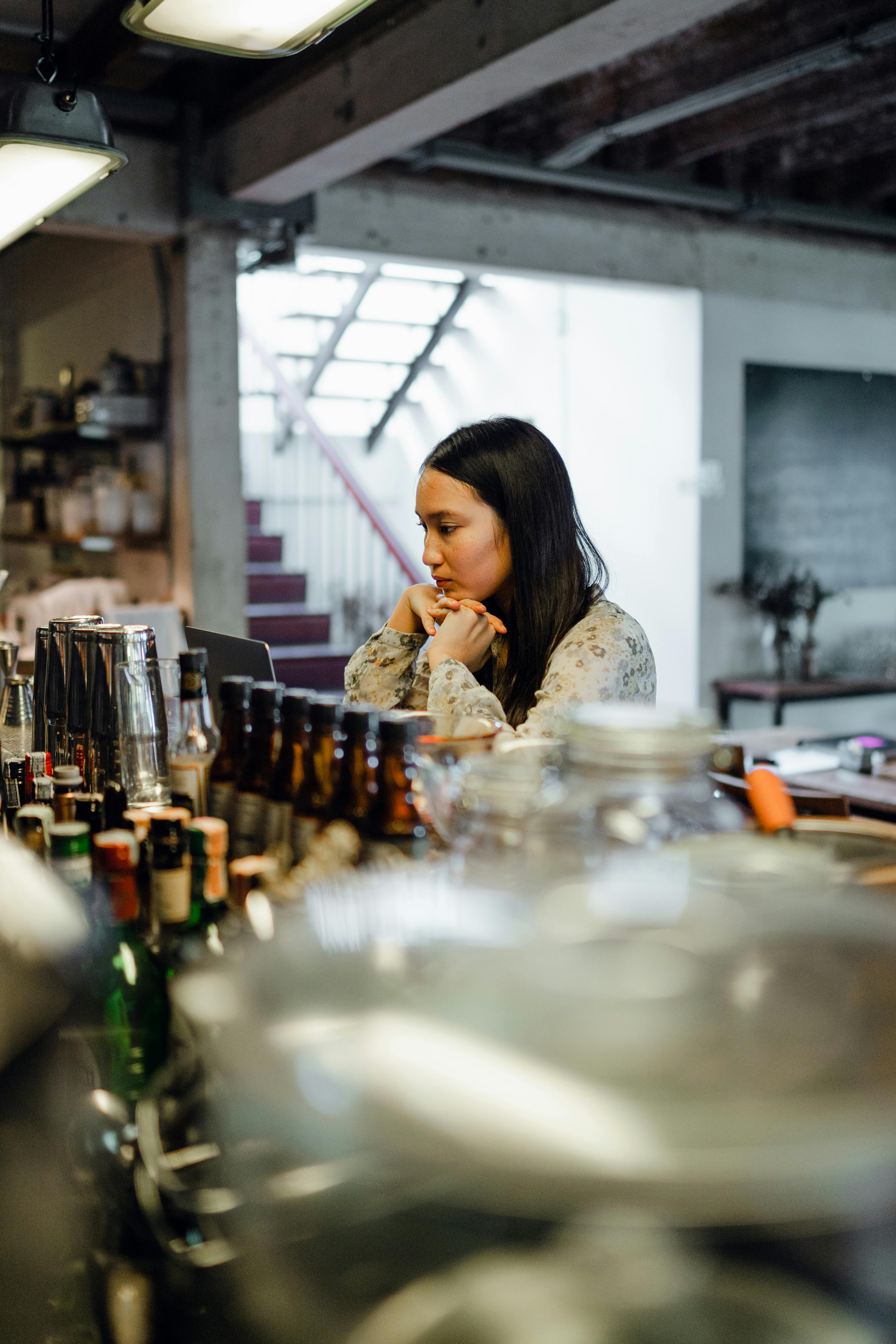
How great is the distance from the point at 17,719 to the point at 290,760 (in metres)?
0.75

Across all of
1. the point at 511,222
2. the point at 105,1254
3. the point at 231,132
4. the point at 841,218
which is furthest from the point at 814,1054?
the point at 841,218

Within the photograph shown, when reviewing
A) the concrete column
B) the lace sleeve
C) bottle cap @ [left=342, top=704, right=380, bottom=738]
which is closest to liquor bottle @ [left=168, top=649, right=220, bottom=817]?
bottle cap @ [left=342, top=704, right=380, bottom=738]

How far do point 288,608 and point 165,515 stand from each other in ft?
6.96

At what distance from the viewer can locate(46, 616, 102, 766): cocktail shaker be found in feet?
5.13

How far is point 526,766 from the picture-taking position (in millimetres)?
987

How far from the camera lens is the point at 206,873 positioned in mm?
962

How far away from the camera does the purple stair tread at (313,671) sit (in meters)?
5.93

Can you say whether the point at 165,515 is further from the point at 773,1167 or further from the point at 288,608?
the point at 773,1167

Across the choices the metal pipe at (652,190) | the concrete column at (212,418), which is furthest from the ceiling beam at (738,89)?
the concrete column at (212,418)

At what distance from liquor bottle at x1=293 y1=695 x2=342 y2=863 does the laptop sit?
0.49 m

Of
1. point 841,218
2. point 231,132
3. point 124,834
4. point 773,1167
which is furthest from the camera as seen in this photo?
point 841,218

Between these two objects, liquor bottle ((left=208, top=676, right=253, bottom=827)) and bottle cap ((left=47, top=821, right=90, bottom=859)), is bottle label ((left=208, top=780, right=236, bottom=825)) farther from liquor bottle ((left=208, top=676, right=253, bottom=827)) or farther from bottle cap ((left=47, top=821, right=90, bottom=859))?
bottle cap ((left=47, top=821, right=90, bottom=859))

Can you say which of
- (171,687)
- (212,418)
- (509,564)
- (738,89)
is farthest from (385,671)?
(738,89)

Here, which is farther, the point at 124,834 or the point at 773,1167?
the point at 124,834
